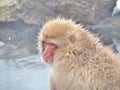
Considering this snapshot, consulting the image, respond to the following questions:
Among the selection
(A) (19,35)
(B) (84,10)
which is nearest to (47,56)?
(A) (19,35)

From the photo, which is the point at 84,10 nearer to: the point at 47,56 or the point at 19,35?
the point at 19,35

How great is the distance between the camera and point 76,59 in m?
1.62

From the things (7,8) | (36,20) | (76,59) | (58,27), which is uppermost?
(7,8)

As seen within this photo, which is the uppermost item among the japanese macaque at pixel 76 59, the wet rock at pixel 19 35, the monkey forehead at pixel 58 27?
the wet rock at pixel 19 35

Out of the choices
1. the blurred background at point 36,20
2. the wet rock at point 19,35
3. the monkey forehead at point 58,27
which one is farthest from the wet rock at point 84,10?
the monkey forehead at point 58,27

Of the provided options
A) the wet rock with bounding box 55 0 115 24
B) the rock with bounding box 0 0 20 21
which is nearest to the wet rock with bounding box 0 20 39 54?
the rock with bounding box 0 0 20 21

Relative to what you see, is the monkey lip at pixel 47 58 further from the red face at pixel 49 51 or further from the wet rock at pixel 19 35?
the wet rock at pixel 19 35

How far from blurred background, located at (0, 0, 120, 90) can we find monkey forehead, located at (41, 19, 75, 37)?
11.0 feet

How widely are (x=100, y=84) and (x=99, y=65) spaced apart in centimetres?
8

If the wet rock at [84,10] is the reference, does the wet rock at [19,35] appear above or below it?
below

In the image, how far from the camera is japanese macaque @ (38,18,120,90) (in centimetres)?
157

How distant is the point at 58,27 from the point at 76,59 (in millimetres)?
155

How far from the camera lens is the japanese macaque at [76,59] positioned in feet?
5.15

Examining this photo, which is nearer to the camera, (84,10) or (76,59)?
(76,59)
